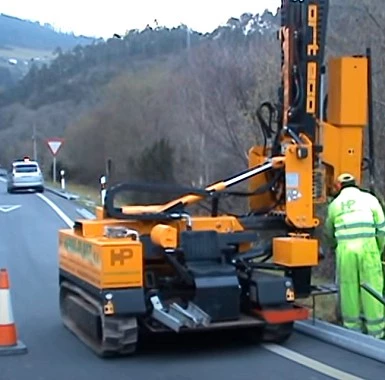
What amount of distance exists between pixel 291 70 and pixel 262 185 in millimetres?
1283

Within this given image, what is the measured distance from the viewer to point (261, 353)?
1094 centimetres

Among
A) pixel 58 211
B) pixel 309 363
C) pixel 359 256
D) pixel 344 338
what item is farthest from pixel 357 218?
pixel 58 211

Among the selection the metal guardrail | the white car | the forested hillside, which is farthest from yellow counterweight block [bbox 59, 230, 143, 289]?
the white car

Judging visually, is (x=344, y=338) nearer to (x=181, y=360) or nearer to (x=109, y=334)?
(x=181, y=360)

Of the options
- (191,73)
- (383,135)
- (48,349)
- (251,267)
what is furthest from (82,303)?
(191,73)

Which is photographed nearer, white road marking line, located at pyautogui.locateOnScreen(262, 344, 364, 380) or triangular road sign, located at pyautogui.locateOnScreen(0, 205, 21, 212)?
white road marking line, located at pyautogui.locateOnScreen(262, 344, 364, 380)

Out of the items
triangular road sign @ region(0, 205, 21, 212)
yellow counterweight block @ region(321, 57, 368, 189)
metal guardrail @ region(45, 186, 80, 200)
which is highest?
yellow counterweight block @ region(321, 57, 368, 189)

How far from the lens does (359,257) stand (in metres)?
11.5

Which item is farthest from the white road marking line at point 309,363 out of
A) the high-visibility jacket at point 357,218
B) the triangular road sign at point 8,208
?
the triangular road sign at point 8,208

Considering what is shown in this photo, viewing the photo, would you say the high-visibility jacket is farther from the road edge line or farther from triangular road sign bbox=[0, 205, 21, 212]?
triangular road sign bbox=[0, 205, 21, 212]

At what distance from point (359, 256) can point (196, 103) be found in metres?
25.3

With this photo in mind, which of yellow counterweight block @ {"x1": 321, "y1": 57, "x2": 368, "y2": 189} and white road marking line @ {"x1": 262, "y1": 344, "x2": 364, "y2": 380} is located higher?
yellow counterweight block @ {"x1": 321, "y1": 57, "x2": 368, "y2": 189}

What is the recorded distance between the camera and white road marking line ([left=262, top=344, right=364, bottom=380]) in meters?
9.67

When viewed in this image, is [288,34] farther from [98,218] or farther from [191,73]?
[191,73]
